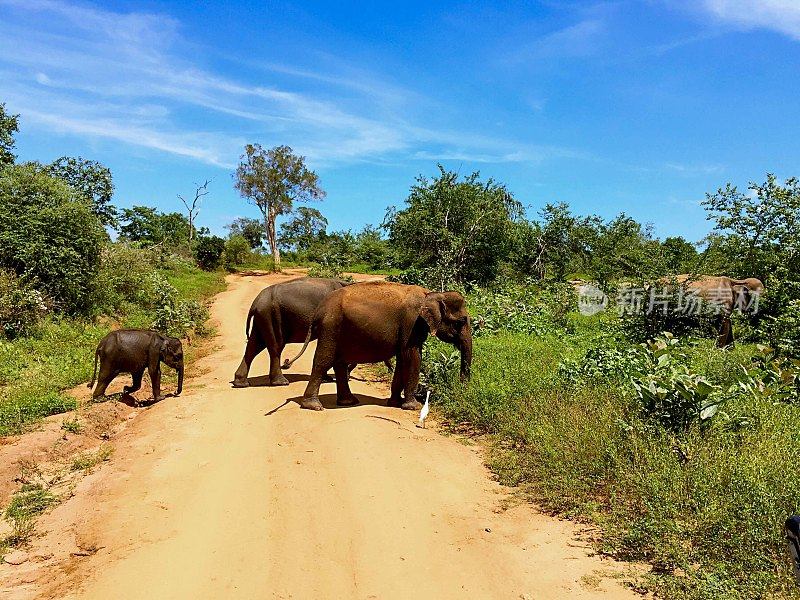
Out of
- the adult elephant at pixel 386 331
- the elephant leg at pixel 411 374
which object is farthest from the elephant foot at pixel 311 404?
the elephant leg at pixel 411 374

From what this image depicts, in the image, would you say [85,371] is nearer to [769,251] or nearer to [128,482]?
[128,482]

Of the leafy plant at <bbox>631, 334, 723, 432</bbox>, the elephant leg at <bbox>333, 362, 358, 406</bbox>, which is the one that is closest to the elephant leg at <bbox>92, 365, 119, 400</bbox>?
the elephant leg at <bbox>333, 362, 358, 406</bbox>

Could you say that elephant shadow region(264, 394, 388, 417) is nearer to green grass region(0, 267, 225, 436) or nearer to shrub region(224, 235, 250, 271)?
green grass region(0, 267, 225, 436)

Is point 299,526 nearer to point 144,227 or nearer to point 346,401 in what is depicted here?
point 346,401

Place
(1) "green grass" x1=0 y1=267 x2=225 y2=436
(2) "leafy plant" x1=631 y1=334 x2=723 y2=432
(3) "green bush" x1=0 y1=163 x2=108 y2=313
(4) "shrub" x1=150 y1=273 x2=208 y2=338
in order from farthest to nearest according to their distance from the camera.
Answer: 1. (4) "shrub" x1=150 y1=273 x2=208 y2=338
2. (3) "green bush" x1=0 y1=163 x2=108 y2=313
3. (1) "green grass" x1=0 y1=267 x2=225 y2=436
4. (2) "leafy plant" x1=631 y1=334 x2=723 y2=432

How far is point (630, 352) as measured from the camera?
9.67 m

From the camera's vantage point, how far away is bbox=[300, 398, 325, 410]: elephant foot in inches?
367

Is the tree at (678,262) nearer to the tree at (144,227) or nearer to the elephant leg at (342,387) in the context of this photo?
the elephant leg at (342,387)

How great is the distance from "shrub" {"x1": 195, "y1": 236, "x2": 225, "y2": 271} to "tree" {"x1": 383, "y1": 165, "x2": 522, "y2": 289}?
18698mm

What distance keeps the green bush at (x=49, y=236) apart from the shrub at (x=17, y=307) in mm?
1004

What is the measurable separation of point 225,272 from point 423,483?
1367 inches

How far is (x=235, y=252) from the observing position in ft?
139

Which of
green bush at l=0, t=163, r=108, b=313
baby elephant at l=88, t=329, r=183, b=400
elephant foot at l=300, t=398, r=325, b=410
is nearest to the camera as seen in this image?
elephant foot at l=300, t=398, r=325, b=410

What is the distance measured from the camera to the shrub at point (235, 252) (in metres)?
41.2
